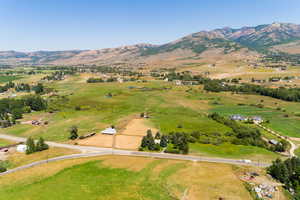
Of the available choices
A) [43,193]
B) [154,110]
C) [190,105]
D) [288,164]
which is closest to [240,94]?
[190,105]

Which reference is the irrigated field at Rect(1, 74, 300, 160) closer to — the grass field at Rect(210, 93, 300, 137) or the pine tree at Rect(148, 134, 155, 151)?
the grass field at Rect(210, 93, 300, 137)

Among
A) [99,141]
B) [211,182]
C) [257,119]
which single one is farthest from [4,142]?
[257,119]

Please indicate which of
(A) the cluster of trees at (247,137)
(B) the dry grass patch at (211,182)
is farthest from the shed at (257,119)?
(B) the dry grass patch at (211,182)

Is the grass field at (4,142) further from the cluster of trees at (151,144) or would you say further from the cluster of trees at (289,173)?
the cluster of trees at (289,173)

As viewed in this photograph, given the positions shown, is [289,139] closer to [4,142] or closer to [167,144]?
[167,144]

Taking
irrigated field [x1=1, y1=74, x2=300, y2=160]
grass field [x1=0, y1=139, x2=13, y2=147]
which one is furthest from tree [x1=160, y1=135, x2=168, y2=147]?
grass field [x1=0, y1=139, x2=13, y2=147]
